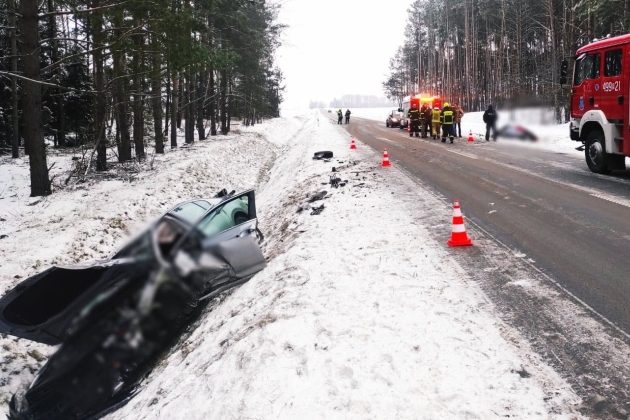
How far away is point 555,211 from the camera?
8.91 metres

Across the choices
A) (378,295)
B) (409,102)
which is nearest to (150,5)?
(378,295)

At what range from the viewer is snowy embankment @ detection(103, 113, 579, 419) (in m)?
3.59

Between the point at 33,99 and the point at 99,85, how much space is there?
3.99 meters

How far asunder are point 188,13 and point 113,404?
12.3 meters

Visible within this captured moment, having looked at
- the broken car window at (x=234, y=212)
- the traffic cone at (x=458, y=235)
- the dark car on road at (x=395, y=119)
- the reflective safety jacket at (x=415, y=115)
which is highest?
the dark car on road at (x=395, y=119)

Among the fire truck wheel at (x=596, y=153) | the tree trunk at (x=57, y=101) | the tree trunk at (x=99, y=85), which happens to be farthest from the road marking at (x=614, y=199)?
the tree trunk at (x=57, y=101)

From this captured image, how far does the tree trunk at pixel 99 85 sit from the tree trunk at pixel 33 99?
1428mm

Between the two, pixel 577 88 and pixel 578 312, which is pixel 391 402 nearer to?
pixel 578 312

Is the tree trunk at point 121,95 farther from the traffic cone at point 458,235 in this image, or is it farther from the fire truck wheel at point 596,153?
the fire truck wheel at point 596,153

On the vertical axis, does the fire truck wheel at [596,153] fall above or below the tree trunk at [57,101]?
below

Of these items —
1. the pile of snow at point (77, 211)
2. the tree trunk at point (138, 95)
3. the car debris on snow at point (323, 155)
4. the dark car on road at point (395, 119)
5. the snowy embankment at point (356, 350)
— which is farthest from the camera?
the dark car on road at point (395, 119)

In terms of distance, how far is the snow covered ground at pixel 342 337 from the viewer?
3.63 m

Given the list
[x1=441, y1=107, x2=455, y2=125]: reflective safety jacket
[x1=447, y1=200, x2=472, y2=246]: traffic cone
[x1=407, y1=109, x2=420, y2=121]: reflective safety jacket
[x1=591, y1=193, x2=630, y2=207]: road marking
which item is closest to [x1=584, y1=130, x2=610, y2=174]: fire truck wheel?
[x1=591, y1=193, x2=630, y2=207]: road marking

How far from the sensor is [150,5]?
13.0m
